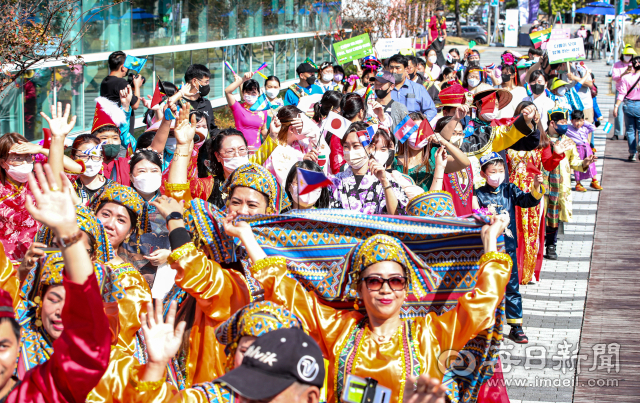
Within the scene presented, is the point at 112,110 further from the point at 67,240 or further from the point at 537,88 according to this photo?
the point at 537,88

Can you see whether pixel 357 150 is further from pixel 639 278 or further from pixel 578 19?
pixel 578 19

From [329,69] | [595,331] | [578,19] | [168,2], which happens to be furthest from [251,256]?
[578,19]

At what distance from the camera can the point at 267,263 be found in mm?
3668

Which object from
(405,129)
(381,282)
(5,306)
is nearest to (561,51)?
(405,129)

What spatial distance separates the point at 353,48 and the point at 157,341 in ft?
33.5

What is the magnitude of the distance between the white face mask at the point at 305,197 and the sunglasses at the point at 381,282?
1563mm

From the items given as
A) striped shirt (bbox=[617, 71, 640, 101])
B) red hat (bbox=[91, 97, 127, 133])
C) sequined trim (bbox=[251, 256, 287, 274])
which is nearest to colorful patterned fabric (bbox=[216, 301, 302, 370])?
sequined trim (bbox=[251, 256, 287, 274])

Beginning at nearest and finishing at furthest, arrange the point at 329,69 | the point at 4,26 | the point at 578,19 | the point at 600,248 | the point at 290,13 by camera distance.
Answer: the point at 4,26 → the point at 600,248 → the point at 329,69 → the point at 290,13 → the point at 578,19

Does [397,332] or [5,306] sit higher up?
[5,306]

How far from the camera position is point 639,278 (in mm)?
8078

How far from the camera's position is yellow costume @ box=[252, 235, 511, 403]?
10.9 ft

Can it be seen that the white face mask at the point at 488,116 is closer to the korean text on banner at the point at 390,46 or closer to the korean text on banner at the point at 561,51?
the korean text on banner at the point at 561,51

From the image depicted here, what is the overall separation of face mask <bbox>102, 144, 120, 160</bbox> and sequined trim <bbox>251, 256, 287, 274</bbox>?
2710mm

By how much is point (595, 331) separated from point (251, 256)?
4.06 m
